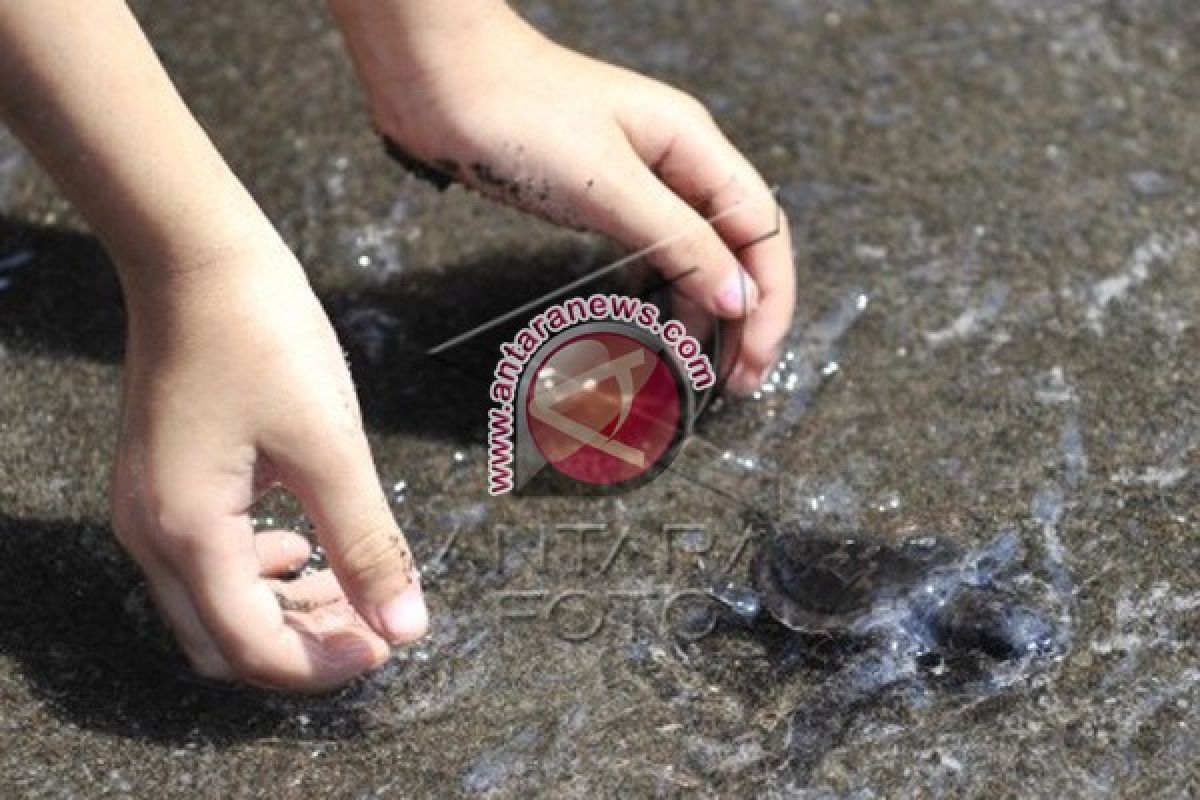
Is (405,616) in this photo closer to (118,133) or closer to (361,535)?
(361,535)

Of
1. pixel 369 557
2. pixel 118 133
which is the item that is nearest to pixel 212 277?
pixel 118 133

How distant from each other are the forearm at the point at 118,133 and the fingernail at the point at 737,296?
476 millimetres

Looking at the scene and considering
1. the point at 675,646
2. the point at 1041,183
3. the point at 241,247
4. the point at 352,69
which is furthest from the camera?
the point at 352,69

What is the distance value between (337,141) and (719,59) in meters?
0.44

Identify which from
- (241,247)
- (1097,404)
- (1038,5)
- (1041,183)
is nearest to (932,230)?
(1041,183)

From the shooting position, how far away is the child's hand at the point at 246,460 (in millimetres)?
1468

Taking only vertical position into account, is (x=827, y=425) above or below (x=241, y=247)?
below


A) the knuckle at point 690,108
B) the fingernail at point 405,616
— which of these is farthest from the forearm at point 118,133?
the knuckle at point 690,108

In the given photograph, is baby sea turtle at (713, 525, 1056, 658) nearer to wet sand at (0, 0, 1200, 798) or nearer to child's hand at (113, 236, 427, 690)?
wet sand at (0, 0, 1200, 798)

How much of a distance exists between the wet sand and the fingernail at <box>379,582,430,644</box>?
3.7 inches

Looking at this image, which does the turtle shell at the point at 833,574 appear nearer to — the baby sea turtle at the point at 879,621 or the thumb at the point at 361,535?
the baby sea turtle at the point at 879,621

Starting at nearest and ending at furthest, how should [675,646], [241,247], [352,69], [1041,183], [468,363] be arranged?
1. [241,247]
2. [675,646]
3. [468,363]
4. [1041,183]
5. [352,69]

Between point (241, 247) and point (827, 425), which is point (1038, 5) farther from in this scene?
point (241, 247)

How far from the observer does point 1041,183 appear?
81.9 inches
